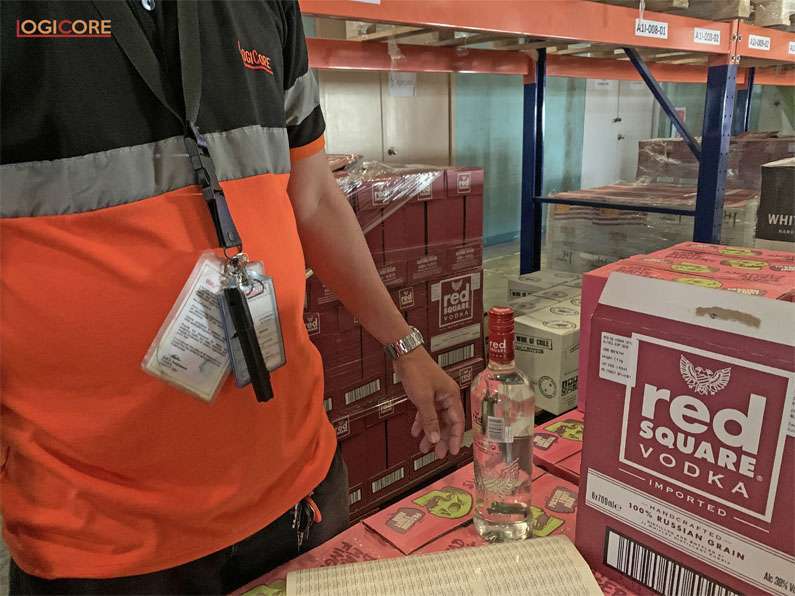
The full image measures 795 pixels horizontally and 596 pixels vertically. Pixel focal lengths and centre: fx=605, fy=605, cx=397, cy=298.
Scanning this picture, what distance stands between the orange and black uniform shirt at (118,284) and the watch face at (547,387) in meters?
1.02

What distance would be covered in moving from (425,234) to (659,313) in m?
1.18

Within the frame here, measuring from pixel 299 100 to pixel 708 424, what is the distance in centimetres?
58

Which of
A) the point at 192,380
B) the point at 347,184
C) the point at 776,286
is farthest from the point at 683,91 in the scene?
the point at 192,380

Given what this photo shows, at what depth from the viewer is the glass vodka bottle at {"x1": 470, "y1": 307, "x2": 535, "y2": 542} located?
0.63 m

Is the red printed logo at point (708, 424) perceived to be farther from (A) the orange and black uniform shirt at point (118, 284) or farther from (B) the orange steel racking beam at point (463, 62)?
(B) the orange steel racking beam at point (463, 62)

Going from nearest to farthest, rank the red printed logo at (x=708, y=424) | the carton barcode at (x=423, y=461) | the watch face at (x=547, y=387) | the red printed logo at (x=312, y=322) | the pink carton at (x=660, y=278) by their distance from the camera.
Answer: the red printed logo at (x=708, y=424), the pink carton at (x=660, y=278), the red printed logo at (x=312, y=322), the watch face at (x=547, y=387), the carton barcode at (x=423, y=461)

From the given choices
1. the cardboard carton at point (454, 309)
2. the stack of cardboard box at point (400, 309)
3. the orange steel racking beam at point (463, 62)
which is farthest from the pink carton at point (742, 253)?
the orange steel racking beam at point (463, 62)

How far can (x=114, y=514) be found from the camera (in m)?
0.57

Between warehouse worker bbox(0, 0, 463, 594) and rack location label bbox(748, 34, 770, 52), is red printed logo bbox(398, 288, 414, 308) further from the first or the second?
rack location label bbox(748, 34, 770, 52)

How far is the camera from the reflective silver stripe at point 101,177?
1.66 ft

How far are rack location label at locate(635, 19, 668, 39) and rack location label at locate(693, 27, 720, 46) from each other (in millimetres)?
132

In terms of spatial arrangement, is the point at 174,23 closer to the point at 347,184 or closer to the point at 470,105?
the point at 347,184

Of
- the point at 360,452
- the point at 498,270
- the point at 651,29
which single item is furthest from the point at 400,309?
the point at 498,270

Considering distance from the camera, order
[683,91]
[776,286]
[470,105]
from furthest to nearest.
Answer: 1. [683,91]
2. [470,105]
3. [776,286]
